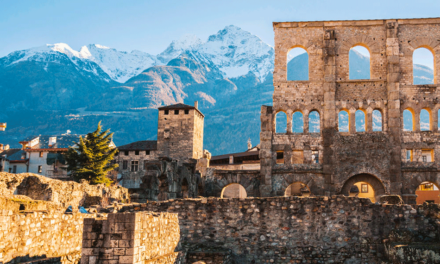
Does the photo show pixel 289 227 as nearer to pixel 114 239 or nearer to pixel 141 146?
pixel 114 239

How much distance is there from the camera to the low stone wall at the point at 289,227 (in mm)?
18906

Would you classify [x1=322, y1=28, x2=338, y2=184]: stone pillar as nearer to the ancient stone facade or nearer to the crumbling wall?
the ancient stone facade

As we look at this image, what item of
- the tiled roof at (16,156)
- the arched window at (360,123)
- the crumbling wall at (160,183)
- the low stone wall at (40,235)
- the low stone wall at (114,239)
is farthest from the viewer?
the arched window at (360,123)

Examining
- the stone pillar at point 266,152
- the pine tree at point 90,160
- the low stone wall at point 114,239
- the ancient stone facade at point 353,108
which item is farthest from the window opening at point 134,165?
the low stone wall at point 114,239

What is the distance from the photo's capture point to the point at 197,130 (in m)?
75.6

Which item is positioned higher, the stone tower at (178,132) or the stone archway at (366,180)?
the stone tower at (178,132)

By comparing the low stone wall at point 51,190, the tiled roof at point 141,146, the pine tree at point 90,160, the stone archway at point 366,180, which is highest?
the tiled roof at point 141,146

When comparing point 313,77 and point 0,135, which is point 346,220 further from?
point 0,135

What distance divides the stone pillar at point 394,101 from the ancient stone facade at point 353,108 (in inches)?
2.9

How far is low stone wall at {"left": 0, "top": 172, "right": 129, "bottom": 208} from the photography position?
85.3 feet

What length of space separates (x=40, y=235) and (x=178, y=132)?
5960 cm

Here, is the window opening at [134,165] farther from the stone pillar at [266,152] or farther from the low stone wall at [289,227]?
the low stone wall at [289,227]

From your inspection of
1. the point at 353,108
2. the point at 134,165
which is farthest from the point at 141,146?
the point at 353,108

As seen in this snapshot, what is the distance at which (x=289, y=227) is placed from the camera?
19.0 metres
